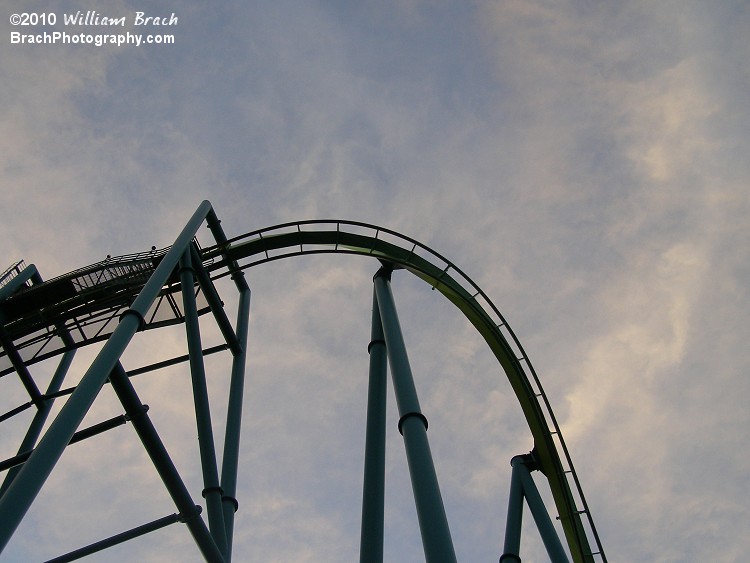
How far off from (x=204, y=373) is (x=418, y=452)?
12.9 feet

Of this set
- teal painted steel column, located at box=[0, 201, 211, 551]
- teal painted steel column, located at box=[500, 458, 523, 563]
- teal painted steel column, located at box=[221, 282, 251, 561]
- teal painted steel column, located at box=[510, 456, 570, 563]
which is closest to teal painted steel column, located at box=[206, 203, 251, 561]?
teal painted steel column, located at box=[221, 282, 251, 561]

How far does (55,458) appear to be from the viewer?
18.2 feet

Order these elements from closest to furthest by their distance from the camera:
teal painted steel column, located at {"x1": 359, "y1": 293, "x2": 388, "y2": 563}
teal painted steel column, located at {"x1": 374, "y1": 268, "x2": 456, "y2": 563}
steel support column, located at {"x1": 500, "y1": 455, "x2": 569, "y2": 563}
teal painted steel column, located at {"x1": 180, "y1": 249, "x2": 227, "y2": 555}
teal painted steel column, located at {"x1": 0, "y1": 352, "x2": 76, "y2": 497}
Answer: teal painted steel column, located at {"x1": 374, "y1": 268, "x2": 456, "y2": 563}, teal painted steel column, located at {"x1": 359, "y1": 293, "x2": 388, "y2": 563}, teal painted steel column, located at {"x1": 180, "y1": 249, "x2": 227, "y2": 555}, steel support column, located at {"x1": 500, "y1": 455, "x2": 569, "y2": 563}, teal painted steel column, located at {"x1": 0, "y1": 352, "x2": 76, "y2": 497}

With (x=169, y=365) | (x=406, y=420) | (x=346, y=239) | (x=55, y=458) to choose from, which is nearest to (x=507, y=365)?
(x=346, y=239)

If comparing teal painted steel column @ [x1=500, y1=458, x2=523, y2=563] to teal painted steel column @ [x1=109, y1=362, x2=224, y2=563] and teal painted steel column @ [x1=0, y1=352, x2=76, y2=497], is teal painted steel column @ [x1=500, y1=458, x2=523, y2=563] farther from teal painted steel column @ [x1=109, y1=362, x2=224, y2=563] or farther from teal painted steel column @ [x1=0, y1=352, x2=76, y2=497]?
teal painted steel column @ [x1=0, y1=352, x2=76, y2=497]

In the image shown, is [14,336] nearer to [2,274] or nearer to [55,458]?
[2,274]

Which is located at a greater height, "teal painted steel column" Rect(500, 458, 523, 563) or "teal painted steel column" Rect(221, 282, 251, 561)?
"teal painted steel column" Rect(221, 282, 251, 561)

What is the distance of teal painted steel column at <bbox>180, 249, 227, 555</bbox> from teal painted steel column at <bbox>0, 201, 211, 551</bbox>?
1.28 meters

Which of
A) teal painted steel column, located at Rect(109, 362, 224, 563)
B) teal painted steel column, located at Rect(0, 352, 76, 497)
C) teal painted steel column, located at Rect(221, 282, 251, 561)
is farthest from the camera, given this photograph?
teal painted steel column, located at Rect(0, 352, 76, 497)

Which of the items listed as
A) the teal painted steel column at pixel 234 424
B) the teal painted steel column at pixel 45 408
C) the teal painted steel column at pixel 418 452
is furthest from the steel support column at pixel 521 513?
the teal painted steel column at pixel 45 408

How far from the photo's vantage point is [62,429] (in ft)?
18.9

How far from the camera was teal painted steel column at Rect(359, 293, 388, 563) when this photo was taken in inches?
281

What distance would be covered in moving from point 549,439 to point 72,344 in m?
9.05

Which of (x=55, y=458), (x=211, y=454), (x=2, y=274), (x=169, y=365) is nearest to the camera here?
(x=55, y=458)
